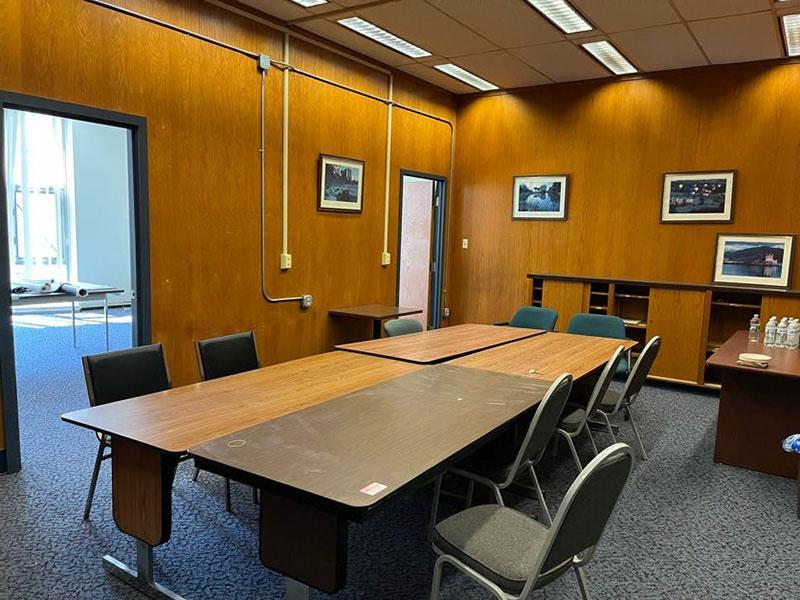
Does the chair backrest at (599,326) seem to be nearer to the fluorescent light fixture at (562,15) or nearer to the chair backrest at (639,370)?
the chair backrest at (639,370)

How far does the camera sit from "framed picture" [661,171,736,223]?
17.6 ft

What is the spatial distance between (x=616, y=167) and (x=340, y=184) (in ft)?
9.29

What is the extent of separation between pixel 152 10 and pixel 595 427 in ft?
13.8

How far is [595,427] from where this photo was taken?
4320 millimetres

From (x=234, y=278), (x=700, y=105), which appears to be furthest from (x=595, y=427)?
(x=700, y=105)

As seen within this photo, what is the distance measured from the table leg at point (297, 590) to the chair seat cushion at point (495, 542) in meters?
0.42

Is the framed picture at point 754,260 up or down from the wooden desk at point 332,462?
up

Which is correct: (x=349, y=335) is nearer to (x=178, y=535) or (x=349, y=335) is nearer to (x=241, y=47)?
(x=241, y=47)

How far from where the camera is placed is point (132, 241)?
12.6 feet

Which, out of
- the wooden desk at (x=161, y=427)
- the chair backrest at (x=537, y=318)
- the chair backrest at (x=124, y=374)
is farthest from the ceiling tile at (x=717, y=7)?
the chair backrest at (x=124, y=374)

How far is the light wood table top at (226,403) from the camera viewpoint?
1.96 metres

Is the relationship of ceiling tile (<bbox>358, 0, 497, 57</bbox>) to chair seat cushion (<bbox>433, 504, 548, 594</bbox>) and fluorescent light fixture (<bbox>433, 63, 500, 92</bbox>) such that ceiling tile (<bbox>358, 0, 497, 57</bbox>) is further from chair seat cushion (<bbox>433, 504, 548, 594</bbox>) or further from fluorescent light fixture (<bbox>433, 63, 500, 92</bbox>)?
chair seat cushion (<bbox>433, 504, 548, 594</bbox>)

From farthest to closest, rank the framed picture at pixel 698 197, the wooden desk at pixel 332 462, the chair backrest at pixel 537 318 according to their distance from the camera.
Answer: the framed picture at pixel 698 197
the chair backrest at pixel 537 318
the wooden desk at pixel 332 462

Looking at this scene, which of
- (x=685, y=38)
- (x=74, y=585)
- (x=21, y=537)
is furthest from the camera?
(x=685, y=38)
